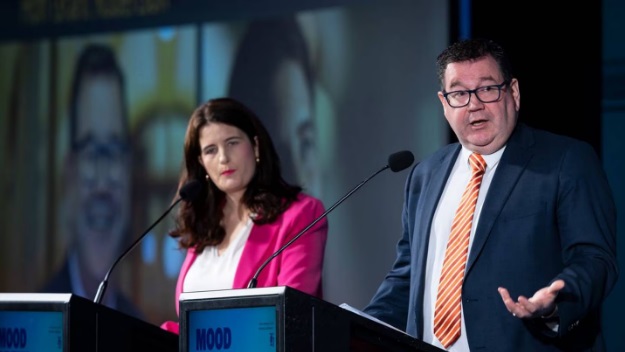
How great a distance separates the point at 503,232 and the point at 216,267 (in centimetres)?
125

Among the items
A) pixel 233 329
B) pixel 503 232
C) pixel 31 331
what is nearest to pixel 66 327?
pixel 31 331

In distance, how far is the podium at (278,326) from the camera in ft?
7.09

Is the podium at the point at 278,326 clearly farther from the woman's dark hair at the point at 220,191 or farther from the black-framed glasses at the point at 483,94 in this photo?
the woman's dark hair at the point at 220,191

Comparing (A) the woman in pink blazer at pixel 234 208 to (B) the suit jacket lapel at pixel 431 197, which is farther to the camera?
(A) the woman in pink blazer at pixel 234 208

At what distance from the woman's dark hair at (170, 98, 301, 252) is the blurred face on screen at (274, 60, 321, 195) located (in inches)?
33.3

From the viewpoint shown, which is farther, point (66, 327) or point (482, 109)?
point (482, 109)

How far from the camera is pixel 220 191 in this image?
387 cm

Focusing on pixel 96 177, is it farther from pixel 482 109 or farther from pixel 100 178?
pixel 482 109

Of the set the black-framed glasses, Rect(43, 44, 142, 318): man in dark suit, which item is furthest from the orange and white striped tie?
Rect(43, 44, 142, 318): man in dark suit

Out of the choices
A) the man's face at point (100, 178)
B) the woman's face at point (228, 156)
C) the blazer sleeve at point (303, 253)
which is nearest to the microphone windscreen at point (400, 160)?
the blazer sleeve at point (303, 253)

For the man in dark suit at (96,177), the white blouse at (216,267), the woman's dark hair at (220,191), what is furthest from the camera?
the man in dark suit at (96,177)

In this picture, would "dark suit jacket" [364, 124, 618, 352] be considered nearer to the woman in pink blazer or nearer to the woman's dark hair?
the woman in pink blazer

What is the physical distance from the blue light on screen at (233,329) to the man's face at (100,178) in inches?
106

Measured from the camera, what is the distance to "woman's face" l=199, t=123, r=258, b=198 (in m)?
3.68
